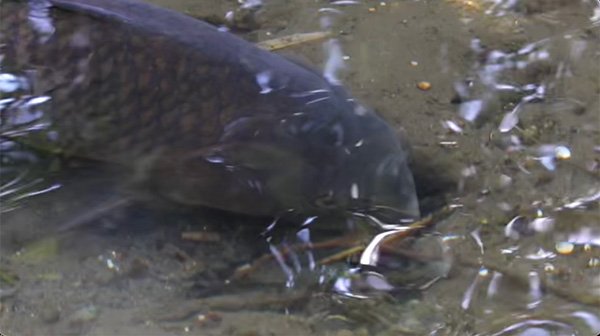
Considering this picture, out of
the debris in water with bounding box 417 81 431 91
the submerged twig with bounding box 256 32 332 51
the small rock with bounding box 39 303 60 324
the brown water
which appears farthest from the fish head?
the small rock with bounding box 39 303 60 324

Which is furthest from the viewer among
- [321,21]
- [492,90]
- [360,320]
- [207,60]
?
[321,21]

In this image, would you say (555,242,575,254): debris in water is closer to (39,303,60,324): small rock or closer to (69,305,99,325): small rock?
(69,305,99,325): small rock

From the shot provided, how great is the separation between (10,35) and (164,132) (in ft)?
2.06

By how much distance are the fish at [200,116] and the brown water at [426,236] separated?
0.14 meters

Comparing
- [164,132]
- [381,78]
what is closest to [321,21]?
[381,78]

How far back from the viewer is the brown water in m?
2.74

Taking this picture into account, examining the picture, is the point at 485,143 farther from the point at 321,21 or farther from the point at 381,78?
the point at 321,21

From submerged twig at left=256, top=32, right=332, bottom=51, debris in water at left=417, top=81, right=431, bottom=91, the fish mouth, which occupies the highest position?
submerged twig at left=256, top=32, right=332, bottom=51

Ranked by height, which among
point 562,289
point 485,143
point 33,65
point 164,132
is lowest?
point 562,289

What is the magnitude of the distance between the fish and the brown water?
136mm

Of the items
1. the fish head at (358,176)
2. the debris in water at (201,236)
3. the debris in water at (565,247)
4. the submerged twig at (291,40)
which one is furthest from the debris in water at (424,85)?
the debris in water at (201,236)

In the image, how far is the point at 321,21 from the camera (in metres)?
3.85

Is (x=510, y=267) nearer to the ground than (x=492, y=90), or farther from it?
nearer to the ground

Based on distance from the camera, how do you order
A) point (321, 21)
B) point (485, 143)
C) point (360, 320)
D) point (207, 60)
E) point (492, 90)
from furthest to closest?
point (321, 21) < point (492, 90) < point (485, 143) < point (207, 60) < point (360, 320)
